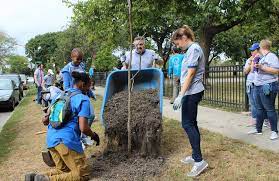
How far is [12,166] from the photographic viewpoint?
23.2 ft

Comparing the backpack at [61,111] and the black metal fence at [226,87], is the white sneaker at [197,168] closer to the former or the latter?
the backpack at [61,111]

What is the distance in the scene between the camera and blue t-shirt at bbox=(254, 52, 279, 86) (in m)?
7.40

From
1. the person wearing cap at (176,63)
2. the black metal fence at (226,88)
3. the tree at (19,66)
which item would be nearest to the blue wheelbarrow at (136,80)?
the person wearing cap at (176,63)

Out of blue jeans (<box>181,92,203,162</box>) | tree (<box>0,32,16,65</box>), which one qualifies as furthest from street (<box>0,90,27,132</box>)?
tree (<box>0,32,16,65</box>)

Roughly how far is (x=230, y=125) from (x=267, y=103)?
1746 millimetres

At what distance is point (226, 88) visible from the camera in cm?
1260

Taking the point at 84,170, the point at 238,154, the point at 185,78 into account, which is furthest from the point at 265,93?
the point at 84,170

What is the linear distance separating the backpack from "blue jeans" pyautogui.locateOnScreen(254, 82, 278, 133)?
3448mm

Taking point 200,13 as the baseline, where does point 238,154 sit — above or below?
below

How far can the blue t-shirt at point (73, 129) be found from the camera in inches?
214

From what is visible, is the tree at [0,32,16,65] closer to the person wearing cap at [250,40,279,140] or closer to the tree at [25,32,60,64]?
the tree at [25,32,60,64]

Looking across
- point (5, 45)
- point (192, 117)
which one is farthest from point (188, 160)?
point (5, 45)

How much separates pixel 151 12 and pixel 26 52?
313 feet

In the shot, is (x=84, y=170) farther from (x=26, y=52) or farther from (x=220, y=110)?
(x=26, y=52)
